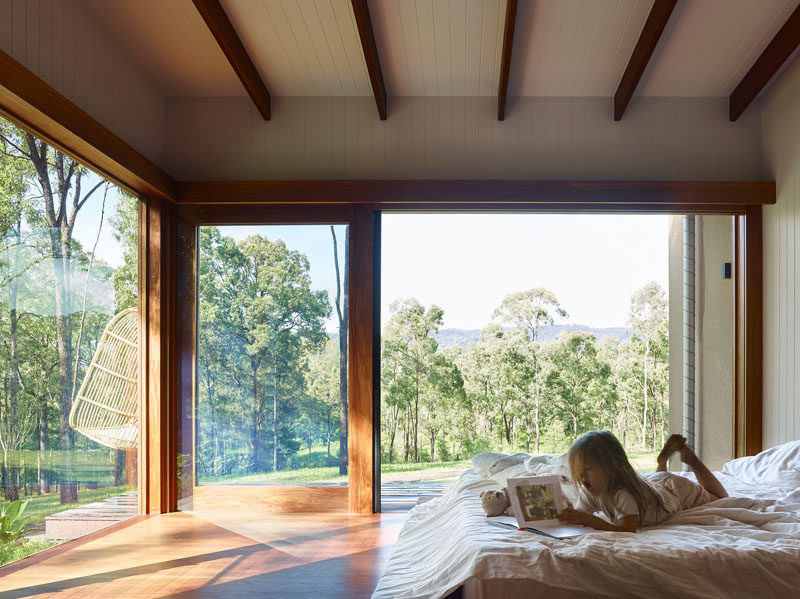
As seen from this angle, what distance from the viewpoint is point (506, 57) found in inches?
163

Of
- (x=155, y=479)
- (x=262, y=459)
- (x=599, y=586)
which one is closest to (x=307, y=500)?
(x=262, y=459)

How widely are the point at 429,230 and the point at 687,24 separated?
2285mm

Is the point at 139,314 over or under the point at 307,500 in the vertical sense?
over

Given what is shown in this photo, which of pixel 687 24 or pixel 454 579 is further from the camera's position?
pixel 687 24

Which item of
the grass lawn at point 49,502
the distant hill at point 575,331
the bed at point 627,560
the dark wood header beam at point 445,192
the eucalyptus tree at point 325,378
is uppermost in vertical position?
the dark wood header beam at point 445,192

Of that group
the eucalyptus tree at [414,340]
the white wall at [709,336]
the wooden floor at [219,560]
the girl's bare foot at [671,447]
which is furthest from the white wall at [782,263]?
the wooden floor at [219,560]

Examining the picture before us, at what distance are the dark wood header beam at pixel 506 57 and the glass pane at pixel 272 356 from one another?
1.38 meters

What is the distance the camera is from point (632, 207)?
4.72 m

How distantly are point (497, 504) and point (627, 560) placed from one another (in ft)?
2.13

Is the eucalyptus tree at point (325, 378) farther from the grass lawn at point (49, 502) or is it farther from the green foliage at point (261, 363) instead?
the grass lawn at point (49, 502)

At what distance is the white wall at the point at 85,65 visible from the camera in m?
3.11

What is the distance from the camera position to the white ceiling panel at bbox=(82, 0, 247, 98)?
3838 millimetres

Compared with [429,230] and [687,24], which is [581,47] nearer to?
[687,24]

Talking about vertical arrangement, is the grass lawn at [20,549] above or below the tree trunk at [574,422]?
below
